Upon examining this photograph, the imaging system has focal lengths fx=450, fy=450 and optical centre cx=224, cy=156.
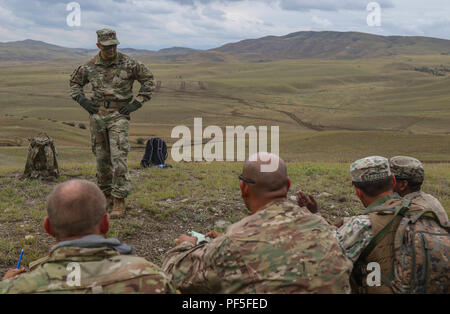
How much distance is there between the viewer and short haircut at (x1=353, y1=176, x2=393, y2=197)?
3.75 metres

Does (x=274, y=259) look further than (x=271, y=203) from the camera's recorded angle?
No

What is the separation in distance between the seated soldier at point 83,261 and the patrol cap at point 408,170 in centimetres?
278

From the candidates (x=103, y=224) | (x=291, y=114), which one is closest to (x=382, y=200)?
(x=103, y=224)

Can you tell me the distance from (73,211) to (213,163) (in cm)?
1034

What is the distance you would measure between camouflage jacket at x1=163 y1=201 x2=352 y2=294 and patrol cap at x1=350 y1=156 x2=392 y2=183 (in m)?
0.95

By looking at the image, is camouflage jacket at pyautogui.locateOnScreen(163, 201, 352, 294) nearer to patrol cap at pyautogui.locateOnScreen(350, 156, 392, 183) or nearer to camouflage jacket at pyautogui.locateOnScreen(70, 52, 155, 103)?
patrol cap at pyautogui.locateOnScreen(350, 156, 392, 183)

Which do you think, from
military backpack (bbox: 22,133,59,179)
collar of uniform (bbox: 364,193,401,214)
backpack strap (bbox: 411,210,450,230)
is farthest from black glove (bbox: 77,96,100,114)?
backpack strap (bbox: 411,210,450,230)

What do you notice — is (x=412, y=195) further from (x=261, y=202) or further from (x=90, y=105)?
(x=90, y=105)

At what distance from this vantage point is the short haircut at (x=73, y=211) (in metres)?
2.55

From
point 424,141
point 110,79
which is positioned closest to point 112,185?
point 110,79

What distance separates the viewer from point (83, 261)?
97.7 inches

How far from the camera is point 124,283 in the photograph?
94.1 inches

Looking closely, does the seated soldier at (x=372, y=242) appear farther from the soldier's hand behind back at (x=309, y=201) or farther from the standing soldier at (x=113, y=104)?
the standing soldier at (x=113, y=104)

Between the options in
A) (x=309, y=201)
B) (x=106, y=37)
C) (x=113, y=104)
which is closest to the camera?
(x=309, y=201)
